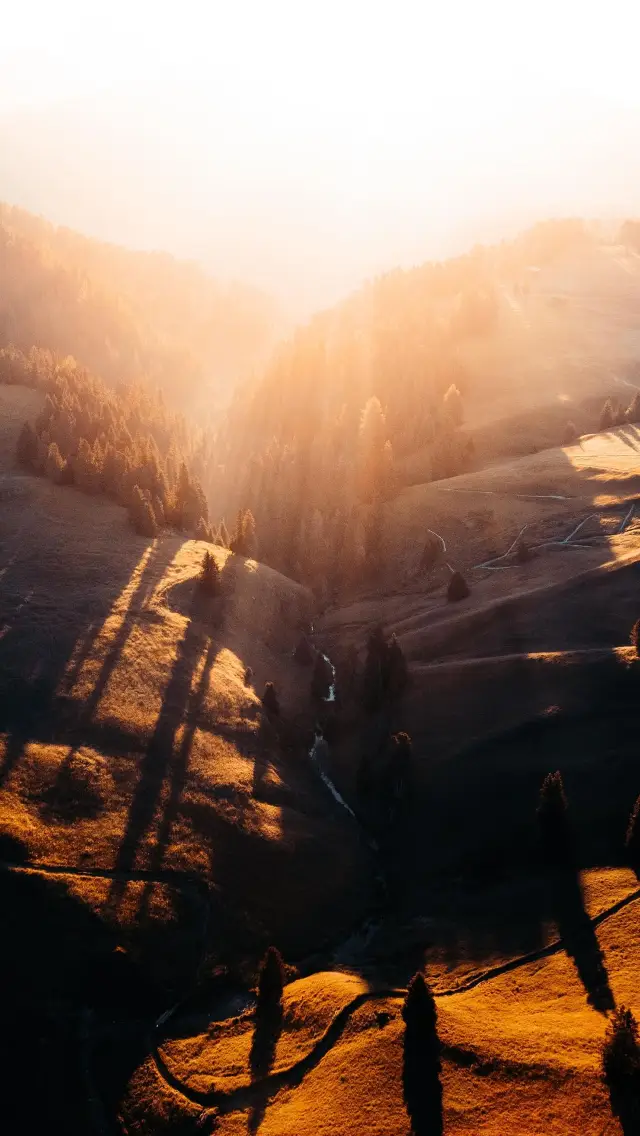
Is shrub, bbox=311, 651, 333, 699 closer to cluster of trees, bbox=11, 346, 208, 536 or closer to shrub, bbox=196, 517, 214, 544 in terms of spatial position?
cluster of trees, bbox=11, 346, 208, 536

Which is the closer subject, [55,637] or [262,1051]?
[262,1051]

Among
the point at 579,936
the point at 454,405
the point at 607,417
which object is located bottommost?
the point at 579,936

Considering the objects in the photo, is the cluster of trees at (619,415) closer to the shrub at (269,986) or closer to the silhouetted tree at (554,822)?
the silhouetted tree at (554,822)

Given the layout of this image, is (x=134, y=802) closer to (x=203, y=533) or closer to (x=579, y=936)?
(x=579, y=936)

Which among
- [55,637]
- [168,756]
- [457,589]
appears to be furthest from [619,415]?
[55,637]

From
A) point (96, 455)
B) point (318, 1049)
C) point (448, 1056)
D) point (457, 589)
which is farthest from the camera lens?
point (96, 455)

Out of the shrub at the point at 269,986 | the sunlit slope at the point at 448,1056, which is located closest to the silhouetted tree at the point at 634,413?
the sunlit slope at the point at 448,1056
